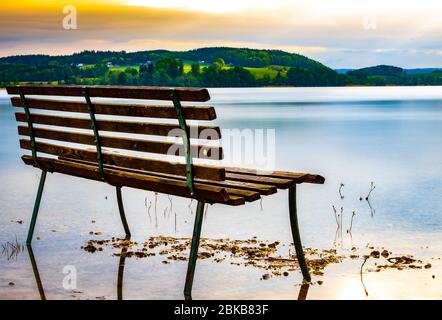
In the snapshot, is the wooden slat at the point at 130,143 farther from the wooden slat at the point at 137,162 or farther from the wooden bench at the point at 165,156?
the wooden slat at the point at 137,162

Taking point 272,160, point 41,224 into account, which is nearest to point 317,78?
point 272,160

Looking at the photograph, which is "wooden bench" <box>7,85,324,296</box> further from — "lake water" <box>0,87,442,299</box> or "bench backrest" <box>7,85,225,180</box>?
"lake water" <box>0,87,442,299</box>

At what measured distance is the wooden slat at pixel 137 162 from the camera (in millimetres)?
5871

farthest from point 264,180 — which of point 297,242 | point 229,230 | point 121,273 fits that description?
point 229,230

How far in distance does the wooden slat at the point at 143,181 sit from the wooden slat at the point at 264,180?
0.54 meters

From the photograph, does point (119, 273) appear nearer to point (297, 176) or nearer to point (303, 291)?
point (303, 291)

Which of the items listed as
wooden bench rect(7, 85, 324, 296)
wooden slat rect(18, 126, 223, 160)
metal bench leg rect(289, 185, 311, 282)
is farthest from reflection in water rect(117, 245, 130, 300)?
metal bench leg rect(289, 185, 311, 282)

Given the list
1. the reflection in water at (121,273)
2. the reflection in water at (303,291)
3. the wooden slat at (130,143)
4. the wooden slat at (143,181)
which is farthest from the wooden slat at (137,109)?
the reflection in water at (303,291)

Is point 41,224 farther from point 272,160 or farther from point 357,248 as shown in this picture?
point 272,160

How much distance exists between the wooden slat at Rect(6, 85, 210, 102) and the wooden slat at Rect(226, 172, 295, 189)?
3.12 ft

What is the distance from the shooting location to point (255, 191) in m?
5.91

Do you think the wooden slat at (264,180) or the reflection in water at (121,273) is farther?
the wooden slat at (264,180)
